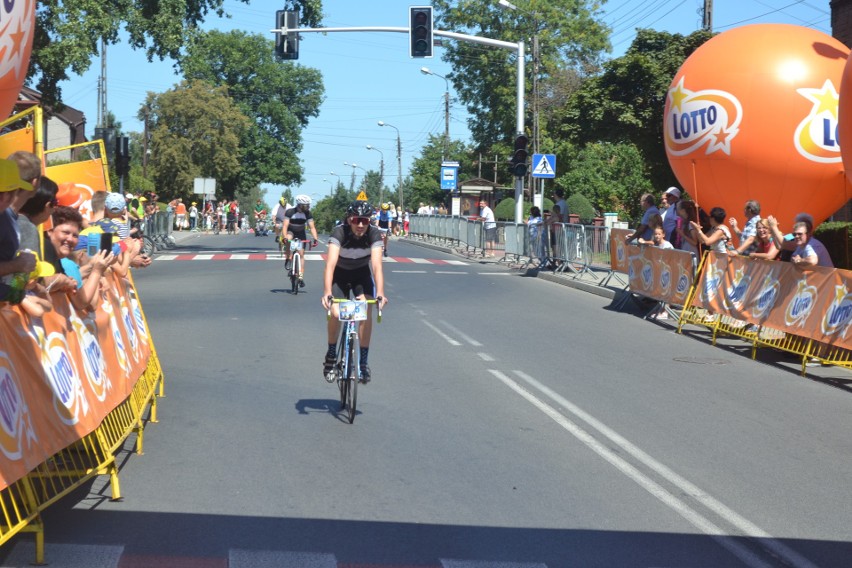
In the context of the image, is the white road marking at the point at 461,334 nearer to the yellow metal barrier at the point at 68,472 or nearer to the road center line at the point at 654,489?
the road center line at the point at 654,489

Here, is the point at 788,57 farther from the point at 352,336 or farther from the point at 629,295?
the point at 352,336

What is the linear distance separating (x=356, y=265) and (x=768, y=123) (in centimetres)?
1089

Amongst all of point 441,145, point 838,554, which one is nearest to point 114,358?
point 838,554

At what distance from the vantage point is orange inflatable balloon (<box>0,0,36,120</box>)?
613 cm

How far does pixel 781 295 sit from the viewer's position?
14.1m

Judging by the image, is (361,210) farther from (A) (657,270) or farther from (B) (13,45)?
(A) (657,270)

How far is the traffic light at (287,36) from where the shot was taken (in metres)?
26.7

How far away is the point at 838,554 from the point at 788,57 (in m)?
14.6

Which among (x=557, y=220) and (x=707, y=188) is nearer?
(x=707, y=188)

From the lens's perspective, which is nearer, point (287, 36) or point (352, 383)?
point (352, 383)

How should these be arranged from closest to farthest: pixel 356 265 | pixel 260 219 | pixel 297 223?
pixel 356 265 → pixel 297 223 → pixel 260 219

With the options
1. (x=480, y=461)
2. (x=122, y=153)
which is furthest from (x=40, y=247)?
(x=122, y=153)

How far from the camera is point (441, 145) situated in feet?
356

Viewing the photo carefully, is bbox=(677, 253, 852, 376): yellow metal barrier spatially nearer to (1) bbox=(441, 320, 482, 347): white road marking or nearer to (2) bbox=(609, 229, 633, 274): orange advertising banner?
(1) bbox=(441, 320, 482, 347): white road marking
